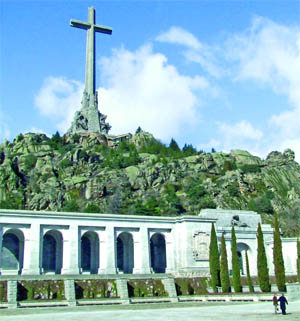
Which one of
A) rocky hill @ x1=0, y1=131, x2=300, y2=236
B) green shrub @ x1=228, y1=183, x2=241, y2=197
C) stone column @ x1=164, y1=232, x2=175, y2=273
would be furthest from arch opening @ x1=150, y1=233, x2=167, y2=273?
green shrub @ x1=228, y1=183, x2=241, y2=197

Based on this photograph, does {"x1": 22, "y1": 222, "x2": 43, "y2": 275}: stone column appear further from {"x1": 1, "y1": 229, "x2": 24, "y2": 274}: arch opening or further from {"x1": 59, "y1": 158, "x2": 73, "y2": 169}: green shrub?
{"x1": 59, "y1": 158, "x2": 73, "y2": 169}: green shrub

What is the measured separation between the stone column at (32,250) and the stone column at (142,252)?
1072 cm

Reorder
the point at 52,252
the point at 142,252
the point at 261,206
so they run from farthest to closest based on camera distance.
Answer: the point at 261,206 < the point at 52,252 < the point at 142,252

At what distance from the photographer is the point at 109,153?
Result: 106188mm

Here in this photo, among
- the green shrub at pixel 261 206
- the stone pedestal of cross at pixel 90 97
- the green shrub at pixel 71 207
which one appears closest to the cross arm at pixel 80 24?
the stone pedestal of cross at pixel 90 97

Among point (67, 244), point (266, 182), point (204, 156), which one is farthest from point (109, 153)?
point (67, 244)

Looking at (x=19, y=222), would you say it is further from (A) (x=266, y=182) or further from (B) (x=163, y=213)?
(A) (x=266, y=182)

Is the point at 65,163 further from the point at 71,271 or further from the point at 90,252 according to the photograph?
the point at 71,271

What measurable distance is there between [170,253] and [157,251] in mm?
3898

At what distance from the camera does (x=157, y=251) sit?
56.2 m

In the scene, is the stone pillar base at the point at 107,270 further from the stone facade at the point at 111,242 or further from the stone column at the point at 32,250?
the stone column at the point at 32,250

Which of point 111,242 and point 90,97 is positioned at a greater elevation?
point 90,97

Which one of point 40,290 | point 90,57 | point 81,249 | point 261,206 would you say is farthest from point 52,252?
point 90,57

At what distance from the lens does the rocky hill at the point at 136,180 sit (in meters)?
86.2
